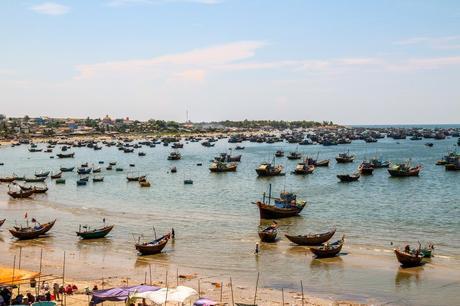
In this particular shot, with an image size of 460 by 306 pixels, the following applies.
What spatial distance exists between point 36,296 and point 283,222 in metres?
27.3

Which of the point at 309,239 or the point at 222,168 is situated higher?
the point at 222,168

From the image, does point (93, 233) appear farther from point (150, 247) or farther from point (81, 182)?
point (81, 182)

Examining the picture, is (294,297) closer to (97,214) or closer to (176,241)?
(176,241)

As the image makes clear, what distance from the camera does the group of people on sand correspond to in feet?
71.5

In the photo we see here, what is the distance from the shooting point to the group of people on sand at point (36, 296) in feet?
71.5

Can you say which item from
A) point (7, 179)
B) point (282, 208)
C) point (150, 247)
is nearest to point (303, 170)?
point (282, 208)

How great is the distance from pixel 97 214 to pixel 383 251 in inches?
1076

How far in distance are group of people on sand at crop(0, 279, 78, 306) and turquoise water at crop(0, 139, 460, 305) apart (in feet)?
26.4

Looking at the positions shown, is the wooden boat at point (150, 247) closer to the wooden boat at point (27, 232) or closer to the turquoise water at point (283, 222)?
the turquoise water at point (283, 222)

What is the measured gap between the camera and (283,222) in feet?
156

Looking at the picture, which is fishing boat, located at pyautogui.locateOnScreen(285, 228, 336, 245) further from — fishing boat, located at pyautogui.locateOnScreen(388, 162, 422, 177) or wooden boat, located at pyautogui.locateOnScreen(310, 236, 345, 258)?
fishing boat, located at pyautogui.locateOnScreen(388, 162, 422, 177)

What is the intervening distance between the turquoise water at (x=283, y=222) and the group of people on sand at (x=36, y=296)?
8.06 m

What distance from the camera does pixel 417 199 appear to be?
2432 inches

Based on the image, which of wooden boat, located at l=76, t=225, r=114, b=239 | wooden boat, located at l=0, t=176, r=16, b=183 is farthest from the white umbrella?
wooden boat, located at l=0, t=176, r=16, b=183
